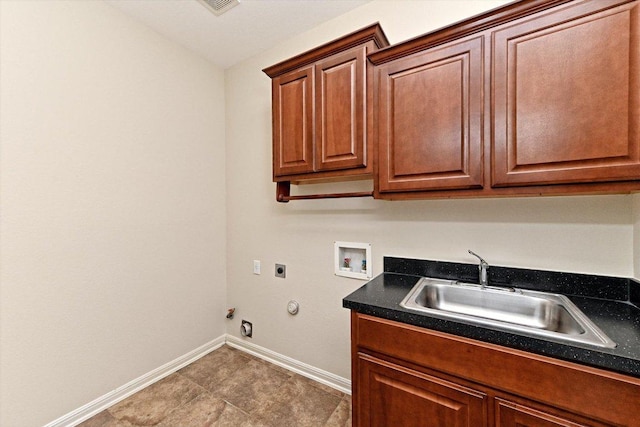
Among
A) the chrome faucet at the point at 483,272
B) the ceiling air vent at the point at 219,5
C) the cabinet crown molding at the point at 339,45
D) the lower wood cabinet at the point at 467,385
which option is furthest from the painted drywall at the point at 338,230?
the lower wood cabinet at the point at 467,385

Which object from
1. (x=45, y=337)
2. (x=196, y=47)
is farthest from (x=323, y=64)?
(x=45, y=337)

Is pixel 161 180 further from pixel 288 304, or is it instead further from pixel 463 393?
pixel 463 393

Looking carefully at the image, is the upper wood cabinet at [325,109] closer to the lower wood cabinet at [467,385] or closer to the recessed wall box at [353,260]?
the recessed wall box at [353,260]

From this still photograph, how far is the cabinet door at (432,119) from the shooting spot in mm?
1188

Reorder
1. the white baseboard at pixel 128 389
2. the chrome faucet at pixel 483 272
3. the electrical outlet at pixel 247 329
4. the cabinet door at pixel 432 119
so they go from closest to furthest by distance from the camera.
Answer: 1. the cabinet door at pixel 432 119
2. the chrome faucet at pixel 483 272
3. the white baseboard at pixel 128 389
4. the electrical outlet at pixel 247 329

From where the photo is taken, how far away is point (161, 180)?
2047mm

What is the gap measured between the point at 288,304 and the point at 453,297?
4.11ft

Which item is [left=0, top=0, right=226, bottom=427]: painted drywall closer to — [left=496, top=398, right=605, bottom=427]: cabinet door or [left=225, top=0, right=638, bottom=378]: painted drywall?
[left=225, top=0, right=638, bottom=378]: painted drywall

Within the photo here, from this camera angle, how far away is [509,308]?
1.33 m

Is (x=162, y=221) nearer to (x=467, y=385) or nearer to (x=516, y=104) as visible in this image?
(x=467, y=385)

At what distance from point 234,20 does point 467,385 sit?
8.20ft

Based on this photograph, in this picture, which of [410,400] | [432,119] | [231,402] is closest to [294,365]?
[231,402]

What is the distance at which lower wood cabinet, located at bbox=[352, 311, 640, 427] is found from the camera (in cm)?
78

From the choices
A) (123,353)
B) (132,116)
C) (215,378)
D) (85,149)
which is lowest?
(215,378)
